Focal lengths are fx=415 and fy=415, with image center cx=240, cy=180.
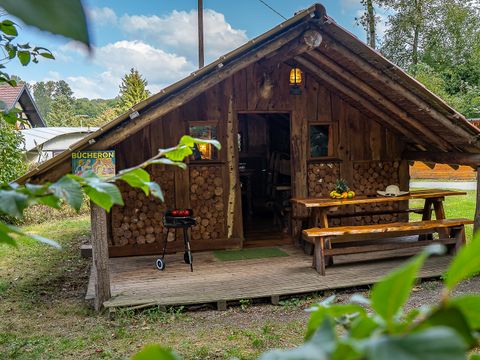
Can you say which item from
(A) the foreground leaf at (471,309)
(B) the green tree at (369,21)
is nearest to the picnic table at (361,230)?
(A) the foreground leaf at (471,309)

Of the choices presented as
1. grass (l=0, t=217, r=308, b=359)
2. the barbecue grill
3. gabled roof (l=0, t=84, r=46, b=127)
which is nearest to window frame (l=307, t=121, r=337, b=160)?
the barbecue grill

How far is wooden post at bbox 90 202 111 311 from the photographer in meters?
4.35

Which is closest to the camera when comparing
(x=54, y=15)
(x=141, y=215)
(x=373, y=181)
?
(x=54, y=15)

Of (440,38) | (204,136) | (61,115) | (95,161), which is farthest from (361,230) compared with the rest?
(61,115)

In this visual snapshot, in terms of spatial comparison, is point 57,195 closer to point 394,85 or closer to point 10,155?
point 394,85

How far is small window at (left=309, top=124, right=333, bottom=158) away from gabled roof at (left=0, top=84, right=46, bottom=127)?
1154cm

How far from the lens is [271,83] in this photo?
20.7 feet

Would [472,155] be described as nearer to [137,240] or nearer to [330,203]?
[330,203]

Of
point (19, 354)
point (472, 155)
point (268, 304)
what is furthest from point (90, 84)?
point (472, 155)

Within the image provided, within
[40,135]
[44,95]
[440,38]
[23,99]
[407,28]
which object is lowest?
[40,135]

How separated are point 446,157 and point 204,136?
12.0 ft

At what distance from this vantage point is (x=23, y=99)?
61.4ft

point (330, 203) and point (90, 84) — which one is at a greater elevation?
point (90, 84)

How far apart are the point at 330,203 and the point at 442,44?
739 inches
